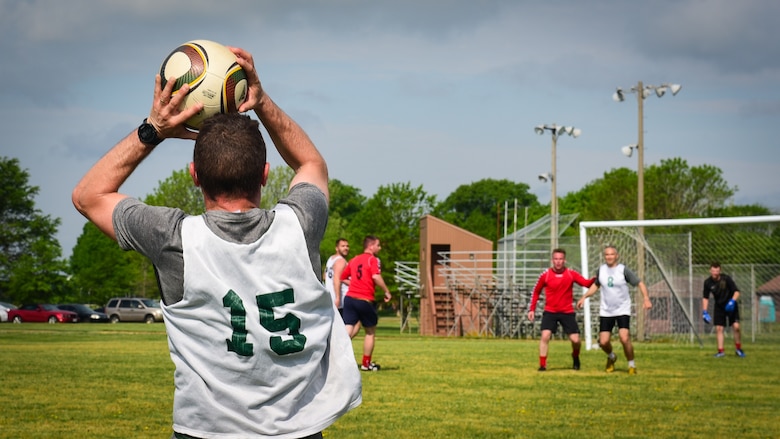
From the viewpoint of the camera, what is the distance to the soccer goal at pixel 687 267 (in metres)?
28.7

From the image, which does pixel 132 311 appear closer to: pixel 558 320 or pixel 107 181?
pixel 558 320

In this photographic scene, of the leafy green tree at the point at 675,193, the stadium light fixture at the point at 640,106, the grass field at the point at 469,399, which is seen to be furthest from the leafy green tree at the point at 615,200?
the grass field at the point at 469,399

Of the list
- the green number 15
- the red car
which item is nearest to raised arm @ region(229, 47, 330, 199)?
the green number 15

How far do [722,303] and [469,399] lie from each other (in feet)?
40.3

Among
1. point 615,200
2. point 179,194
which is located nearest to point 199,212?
point 179,194

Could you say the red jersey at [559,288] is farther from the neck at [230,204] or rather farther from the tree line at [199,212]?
the tree line at [199,212]

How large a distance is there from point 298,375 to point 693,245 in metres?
30.1

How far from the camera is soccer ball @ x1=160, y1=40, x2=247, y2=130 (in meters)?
3.34

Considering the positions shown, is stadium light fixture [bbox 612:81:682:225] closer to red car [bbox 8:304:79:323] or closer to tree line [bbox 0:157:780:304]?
tree line [bbox 0:157:780:304]

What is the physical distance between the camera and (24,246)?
232 feet

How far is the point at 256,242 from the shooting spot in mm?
2926

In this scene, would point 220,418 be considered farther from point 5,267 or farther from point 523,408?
point 5,267

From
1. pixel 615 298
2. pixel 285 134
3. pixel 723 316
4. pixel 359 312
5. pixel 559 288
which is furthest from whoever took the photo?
pixel 723 316

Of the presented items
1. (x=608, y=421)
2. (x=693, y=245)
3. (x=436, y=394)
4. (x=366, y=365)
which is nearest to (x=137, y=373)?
(x=366, y=365)
